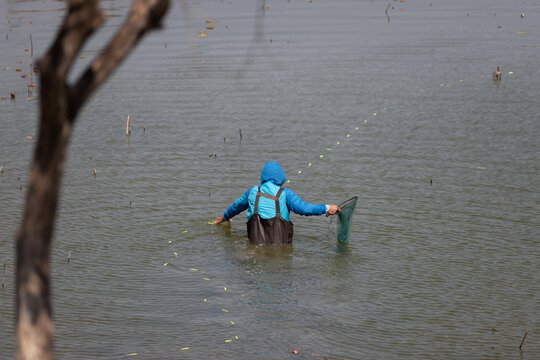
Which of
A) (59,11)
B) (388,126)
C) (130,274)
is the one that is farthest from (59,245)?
(59,11)

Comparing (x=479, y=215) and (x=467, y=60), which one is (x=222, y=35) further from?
(x=479, y=215)

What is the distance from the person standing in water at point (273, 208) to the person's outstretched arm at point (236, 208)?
25 millimetres

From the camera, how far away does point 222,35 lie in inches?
974

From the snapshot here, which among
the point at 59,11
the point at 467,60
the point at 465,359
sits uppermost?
the point at 59,11

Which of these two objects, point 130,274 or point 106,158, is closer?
point 130,274

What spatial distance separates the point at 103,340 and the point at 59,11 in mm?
23574

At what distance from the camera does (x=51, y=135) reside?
4051mm

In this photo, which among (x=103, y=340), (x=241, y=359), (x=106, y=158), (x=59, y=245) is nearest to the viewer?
(x=241, y=359)

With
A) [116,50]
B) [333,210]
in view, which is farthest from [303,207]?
[116,50]

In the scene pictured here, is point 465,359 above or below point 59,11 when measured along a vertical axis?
below

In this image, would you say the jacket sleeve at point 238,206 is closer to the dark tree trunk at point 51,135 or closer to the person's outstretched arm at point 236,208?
the person's outstretched arm at point 236,208

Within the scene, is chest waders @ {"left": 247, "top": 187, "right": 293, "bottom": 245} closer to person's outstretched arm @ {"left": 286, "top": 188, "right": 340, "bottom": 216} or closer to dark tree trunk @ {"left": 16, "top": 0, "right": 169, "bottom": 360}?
person's outstretched arm @ {"left": 286, "top": 188, "right": 340, "bottom": 216}

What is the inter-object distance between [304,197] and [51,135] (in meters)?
8.01

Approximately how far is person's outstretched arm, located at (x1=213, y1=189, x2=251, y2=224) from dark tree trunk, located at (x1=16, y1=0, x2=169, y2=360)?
Result: 19.4ft
